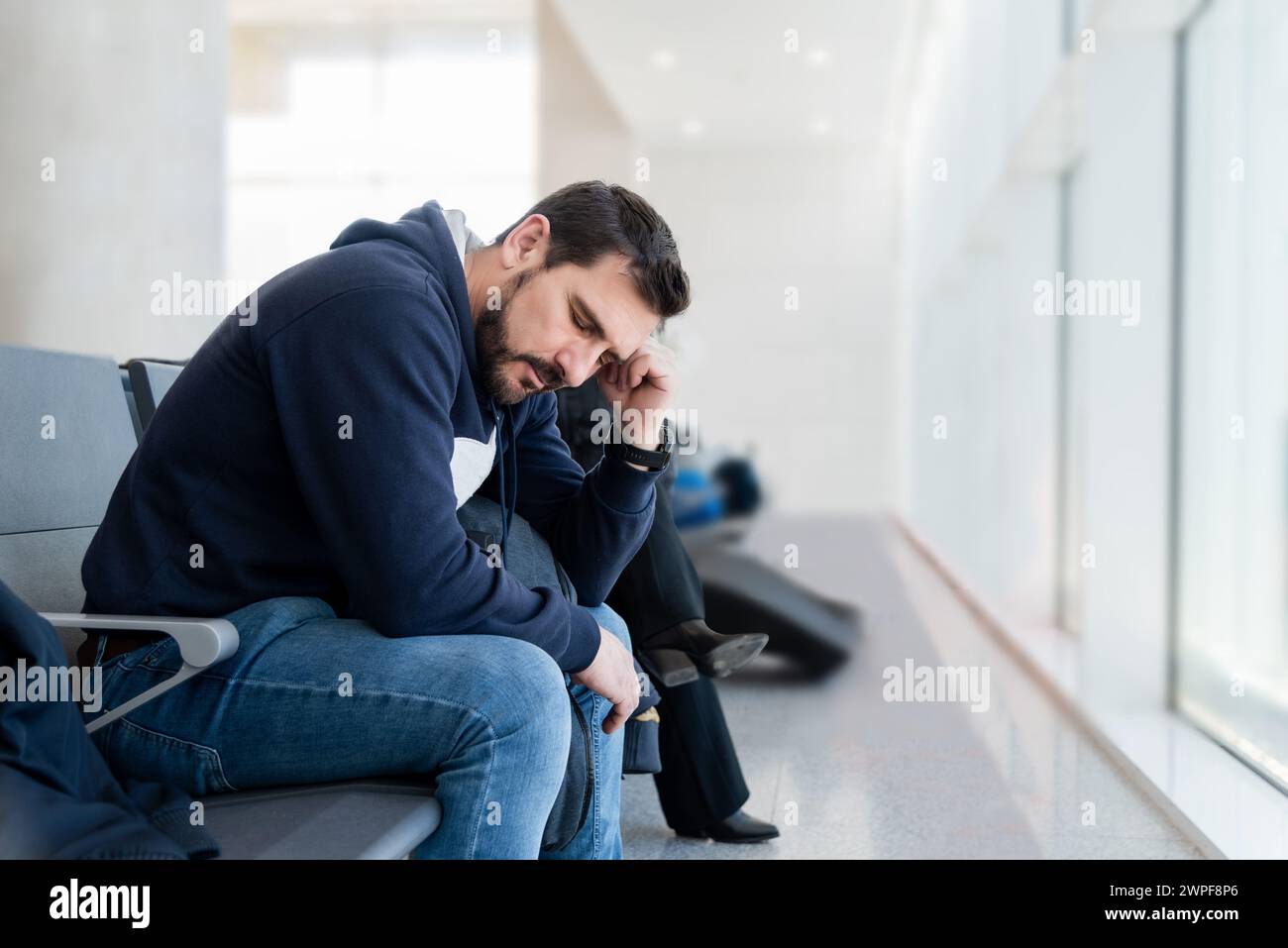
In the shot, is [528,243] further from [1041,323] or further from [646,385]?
[1041,323]

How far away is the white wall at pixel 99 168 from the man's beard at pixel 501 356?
2943 mm

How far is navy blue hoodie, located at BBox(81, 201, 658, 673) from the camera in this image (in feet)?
3.74

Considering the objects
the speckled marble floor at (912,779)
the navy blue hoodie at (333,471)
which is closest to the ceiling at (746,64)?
the speckled marble floor at (912,779)

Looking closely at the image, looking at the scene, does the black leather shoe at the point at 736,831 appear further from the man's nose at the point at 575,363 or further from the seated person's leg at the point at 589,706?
the man's nose at the point at 575,363

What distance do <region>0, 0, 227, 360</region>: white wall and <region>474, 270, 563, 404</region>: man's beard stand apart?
9.66 ft

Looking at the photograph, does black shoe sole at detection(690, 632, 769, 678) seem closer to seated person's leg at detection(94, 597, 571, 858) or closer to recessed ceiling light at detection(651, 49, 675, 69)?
seated person's leg at detection(94, 597, 571, 858)

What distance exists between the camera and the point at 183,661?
1148 millimetres

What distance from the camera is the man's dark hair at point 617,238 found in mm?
1349

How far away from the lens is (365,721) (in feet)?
3.70

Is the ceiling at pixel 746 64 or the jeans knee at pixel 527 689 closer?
the jeans knee at pixel 527 689

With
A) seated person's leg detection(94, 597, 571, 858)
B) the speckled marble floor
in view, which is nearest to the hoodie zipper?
seated person's leg detection(94, 597, 571, 858)

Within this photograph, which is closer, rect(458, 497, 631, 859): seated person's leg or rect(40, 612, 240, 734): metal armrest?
rect(40, 612, 240, 734): metal armrest

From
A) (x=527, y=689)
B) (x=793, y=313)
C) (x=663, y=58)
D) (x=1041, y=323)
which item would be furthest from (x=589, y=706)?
(x=793, y=313)
